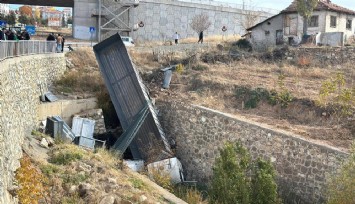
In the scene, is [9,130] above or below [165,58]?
below

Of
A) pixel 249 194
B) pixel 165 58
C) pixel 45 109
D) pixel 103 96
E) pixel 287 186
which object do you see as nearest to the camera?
pixel 249 194

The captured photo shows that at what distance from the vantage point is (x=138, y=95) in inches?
808

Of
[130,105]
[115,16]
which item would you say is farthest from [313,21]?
[130,105]

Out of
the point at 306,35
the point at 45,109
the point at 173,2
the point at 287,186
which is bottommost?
the point at 287,186

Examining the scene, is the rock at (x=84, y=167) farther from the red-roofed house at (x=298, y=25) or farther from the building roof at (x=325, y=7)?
the building roof at (x=325, y=7)

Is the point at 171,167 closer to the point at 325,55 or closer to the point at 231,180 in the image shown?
the point at 231,180

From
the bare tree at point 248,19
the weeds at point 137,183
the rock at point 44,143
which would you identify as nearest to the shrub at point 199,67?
the rock at point 44,143

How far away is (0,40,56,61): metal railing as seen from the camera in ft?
41.2

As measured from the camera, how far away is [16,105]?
12.7 metres

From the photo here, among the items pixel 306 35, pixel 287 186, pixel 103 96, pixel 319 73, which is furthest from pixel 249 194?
pixel 306 35

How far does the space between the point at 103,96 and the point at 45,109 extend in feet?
12.4

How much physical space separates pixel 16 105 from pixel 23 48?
3.54 metres

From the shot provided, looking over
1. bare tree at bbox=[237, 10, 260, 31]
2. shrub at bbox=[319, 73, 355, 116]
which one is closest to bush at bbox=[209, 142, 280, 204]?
shrub at bbox=[319, 73, 355, 116]

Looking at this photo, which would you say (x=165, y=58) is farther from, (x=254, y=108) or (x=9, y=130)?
(x=9, y=130)
